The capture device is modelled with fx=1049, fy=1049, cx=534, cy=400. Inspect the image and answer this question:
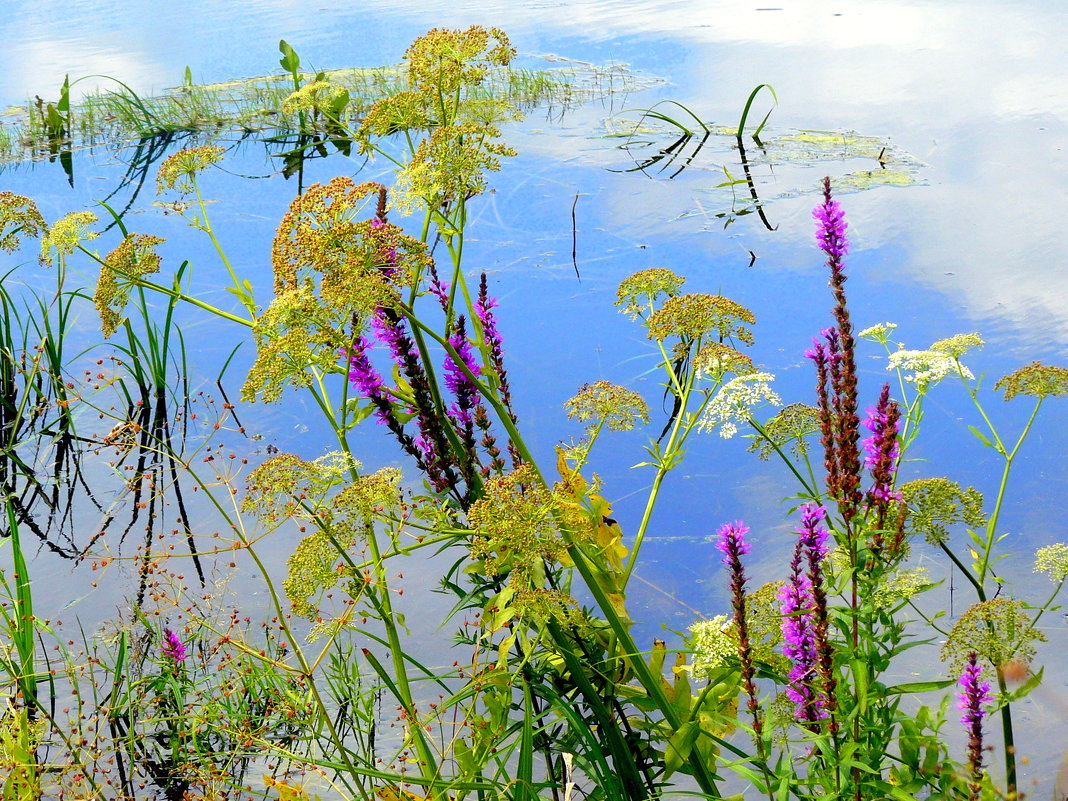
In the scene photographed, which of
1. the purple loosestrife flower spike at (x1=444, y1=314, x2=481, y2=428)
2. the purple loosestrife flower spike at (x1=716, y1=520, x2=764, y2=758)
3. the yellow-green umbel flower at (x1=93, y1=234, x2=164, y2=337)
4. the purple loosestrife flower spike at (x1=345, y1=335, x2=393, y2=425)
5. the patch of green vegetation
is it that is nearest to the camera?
the purple loosestrife flower spike at (x1=716, y1=520, x2=764, y2=758)

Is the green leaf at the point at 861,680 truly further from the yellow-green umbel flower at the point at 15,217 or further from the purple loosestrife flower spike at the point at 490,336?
the yellow-green umbel flower at the point at 15,217

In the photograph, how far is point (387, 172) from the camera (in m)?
5.77

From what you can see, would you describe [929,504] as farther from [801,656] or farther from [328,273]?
[328,273]

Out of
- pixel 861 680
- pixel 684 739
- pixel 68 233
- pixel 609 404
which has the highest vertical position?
pixel 68 233

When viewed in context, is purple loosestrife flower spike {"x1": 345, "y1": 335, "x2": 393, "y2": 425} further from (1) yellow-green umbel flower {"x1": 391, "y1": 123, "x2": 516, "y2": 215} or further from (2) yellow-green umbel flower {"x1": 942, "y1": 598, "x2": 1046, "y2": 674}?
(2) yellow-green umbel flower {"x1": 942, "y1": 598, "x2": 1046, "y2": 674}

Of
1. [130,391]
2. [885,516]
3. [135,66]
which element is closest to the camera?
[885,516]

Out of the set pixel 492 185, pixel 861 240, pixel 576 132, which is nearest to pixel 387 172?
pixel 492 185

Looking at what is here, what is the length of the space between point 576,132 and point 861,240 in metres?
2.47

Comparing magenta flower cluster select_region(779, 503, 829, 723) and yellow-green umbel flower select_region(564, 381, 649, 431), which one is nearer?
magenta flower cluster select_region(779, 503, 829, 723)

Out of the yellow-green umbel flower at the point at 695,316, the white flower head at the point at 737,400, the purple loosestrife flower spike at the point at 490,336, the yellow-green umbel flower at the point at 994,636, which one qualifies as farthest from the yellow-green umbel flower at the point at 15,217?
the yellow-green umbel flower at the point at 994,636

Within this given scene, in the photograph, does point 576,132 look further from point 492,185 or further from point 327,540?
point 327,540

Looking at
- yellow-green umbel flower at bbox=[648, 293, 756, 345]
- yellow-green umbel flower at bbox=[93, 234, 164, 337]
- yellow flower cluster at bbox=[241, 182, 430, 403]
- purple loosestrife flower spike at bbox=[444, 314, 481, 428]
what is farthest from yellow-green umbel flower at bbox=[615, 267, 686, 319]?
yellow-green umbel flower at bbox=[93, 234, 164, 337]

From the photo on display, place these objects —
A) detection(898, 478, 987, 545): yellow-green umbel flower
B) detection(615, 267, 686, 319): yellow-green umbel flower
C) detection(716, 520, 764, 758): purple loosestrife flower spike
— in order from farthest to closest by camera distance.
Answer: detection(615, 267, 686, 319): yellow-green umbel flower < detection(898, 478, 987, 545): yellow-green umbel flower < detection(716, 520, 764, 758): purple loosestrife flower spike

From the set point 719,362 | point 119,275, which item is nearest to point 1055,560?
point 719,362
